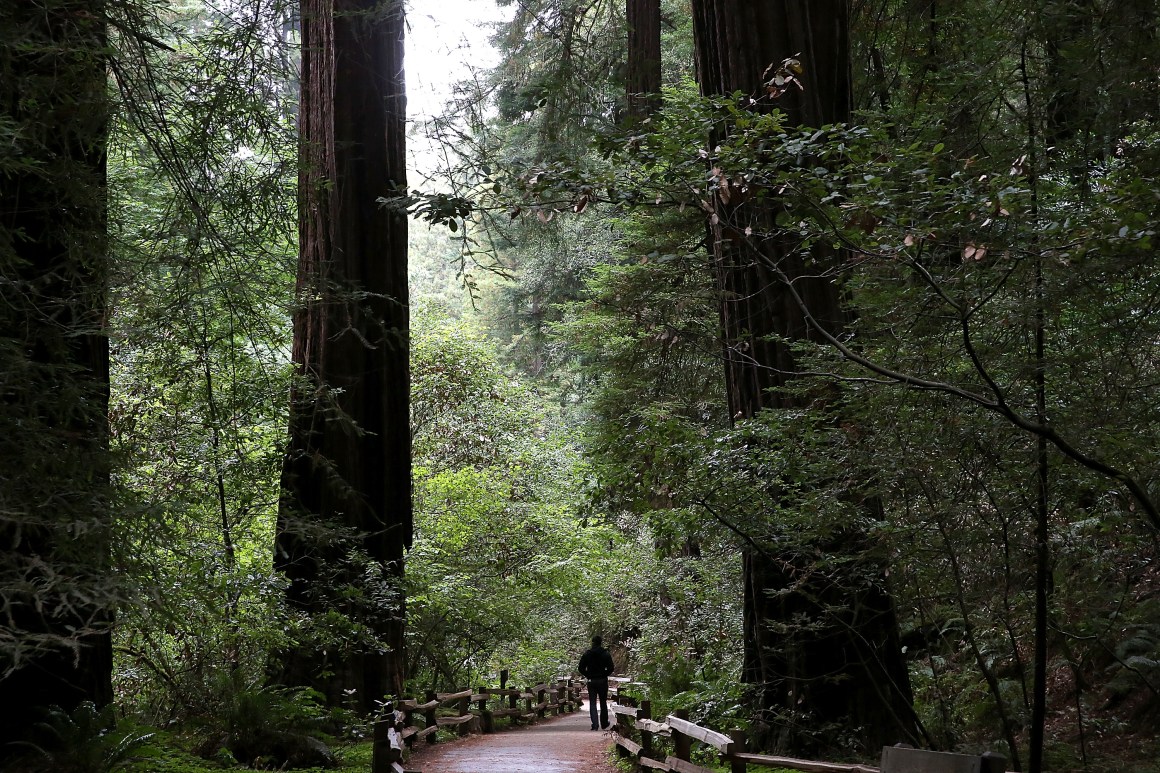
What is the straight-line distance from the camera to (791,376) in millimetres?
7797

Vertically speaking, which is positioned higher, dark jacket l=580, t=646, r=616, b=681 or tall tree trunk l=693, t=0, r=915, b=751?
tall tree trunk l=693, t=0, r=915, b=751

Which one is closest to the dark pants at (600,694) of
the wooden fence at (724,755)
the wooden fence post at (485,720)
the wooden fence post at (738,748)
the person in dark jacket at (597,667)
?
the person in dark jacket at (597,667)

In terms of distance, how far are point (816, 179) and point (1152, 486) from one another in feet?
9.65

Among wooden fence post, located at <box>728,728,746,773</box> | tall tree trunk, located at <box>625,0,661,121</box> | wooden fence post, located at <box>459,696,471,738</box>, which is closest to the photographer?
wooden fence post, located at <box>728,728,746,773</box>

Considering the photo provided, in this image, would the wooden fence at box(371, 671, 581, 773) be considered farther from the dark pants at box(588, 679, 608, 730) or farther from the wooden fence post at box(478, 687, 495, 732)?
the dark pants at box(588, 679, 608, 730)

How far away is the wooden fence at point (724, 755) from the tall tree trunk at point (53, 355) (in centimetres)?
330

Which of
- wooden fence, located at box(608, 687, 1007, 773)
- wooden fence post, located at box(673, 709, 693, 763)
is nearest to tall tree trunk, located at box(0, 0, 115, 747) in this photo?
wooden fence, located at box(608, 687, 1007, 773)

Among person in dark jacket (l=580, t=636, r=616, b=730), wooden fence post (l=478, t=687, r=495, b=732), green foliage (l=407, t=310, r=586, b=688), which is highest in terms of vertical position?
green foliage (l=407, t=310, r=586, b=688)

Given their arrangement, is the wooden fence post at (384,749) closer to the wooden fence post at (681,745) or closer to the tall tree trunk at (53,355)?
the tall tree trunk at (53,355)

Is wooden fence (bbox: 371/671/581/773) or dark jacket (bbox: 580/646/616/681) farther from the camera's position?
dark jacket (bbox: 580/646/616/681)

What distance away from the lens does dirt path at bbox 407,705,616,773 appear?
11.2 m

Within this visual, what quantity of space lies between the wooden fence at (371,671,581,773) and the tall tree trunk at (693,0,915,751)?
9.89 ft

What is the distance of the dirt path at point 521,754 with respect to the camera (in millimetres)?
11164

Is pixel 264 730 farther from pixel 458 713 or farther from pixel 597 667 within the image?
pixel 458 713
